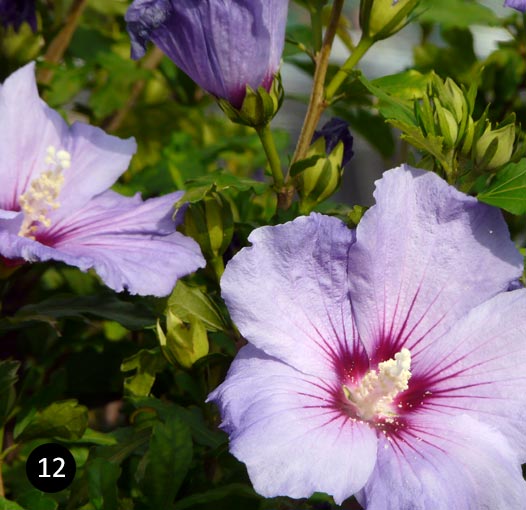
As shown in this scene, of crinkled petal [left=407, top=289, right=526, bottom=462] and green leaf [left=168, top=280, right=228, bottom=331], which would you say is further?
green leaf [left=168, top=280, right=228, bottom=331]

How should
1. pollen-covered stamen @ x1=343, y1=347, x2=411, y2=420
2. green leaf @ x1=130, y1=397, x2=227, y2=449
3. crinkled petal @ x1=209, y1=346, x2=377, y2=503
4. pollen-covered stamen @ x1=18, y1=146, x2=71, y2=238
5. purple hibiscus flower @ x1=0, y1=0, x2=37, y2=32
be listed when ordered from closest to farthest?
crinkled petal @ x1=209, y1=346, x2=377, y2=503 < pollen-covered stamen @ x1=343, y1=347, x2=411, y2=420 < green leaf @ x1=130, y1=397, x2=227, y2=449 < pollen-covered stamen @ x1=18, y1=146, x2=71, y2=238 < purple hibiscus flower @ x1=0, y1=0, x2=37, y2=32

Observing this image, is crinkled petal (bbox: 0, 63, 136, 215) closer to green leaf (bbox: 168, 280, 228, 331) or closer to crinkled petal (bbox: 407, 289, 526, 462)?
green leaf (bbox: 168, 280, 228, 331)

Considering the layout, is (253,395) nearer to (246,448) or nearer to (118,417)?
(246,448)

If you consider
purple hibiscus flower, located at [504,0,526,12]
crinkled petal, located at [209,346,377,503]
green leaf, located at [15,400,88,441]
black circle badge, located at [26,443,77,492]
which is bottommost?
black circle badge, located at [26,443,77,492]

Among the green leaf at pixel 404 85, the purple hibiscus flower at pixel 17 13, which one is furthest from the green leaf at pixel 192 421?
the purple hibiscus flower at pixel 17 13

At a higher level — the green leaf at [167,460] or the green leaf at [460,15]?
the green leaf at [460,15]

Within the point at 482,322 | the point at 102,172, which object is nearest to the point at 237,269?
the point at 482,322

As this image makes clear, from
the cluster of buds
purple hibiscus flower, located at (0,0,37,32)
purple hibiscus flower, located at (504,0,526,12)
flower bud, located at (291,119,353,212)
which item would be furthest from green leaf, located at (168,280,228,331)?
purple hibiscus flower, located at (0,0,37,32)

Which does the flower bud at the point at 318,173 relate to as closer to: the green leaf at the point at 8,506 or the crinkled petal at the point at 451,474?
the crinkled petal at the point at 451,474
